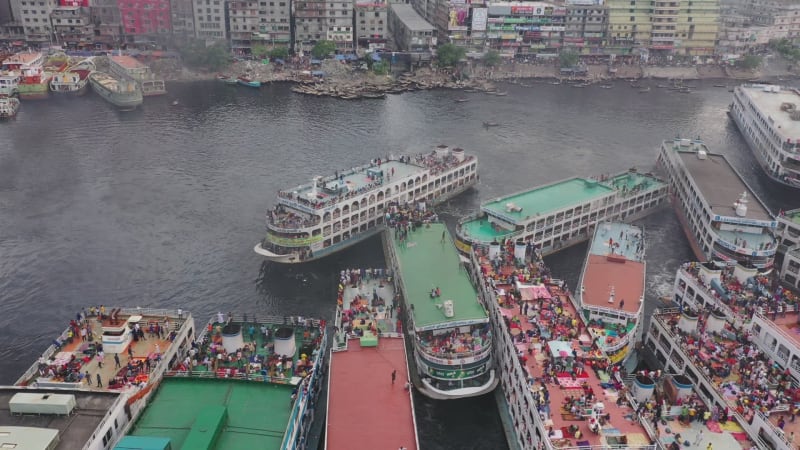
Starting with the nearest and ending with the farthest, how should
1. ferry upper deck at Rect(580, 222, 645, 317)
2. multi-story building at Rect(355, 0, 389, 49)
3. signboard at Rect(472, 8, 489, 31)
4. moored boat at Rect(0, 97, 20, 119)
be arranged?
1. ferry upper deck at Rect(580, 222, 645, 317)
2. moored boat at Rect(0, 97, 20, 119)
3. signboard at Rect(472, 8, 489, 31)
4. multi-story building at Rect(355, 0, 389, 49)

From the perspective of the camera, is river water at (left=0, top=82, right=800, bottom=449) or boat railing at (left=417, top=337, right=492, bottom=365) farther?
river water at (left=0, top=82, right=800, bottom=449)

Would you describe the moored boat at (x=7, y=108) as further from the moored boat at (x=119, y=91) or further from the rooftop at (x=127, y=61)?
the rooftop at (x=127, y=61)

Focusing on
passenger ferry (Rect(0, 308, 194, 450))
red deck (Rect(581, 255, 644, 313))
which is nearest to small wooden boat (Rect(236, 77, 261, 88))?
red deck (Rect(581, 255, 644, 313))

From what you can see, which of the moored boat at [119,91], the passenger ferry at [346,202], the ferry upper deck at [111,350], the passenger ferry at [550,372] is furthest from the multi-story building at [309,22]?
the ferry upper deck at [111,350]

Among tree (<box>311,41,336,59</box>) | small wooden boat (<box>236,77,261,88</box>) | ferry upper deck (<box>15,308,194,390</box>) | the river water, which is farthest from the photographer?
tree (<box>311,41,336,59</box>)

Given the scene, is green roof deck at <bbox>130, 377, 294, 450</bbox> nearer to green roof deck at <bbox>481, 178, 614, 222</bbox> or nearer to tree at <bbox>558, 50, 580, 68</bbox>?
green roof deck at <bbox>481, 178, 614, 222</bbox>

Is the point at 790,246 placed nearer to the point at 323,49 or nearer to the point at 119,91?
the point at 119,91

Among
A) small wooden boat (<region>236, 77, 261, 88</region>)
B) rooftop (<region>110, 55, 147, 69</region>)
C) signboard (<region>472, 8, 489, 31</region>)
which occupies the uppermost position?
signboard (<region>472, 8, 489, 31</region>)

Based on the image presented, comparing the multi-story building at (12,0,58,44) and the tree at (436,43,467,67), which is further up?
the multi-story building at (12,0,58,44)

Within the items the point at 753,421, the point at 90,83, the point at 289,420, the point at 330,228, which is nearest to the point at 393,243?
the point at 330,228
